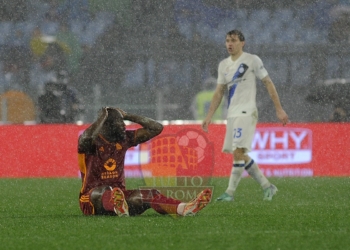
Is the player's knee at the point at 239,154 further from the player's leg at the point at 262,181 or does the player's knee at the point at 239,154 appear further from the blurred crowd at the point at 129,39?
the blurred crowd at the point at 129,39

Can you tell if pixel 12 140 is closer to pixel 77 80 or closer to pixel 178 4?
pixel 77 80

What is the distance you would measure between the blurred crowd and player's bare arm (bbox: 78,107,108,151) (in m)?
8.85

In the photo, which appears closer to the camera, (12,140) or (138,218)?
(138,218)

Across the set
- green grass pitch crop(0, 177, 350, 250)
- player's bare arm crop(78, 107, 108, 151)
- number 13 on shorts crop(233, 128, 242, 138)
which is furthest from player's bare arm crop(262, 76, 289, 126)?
player's bare arm crop(78, 107, 108, 151)

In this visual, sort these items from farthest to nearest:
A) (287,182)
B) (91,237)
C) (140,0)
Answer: (140,0), (287,182), (91,237)

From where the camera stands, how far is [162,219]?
7.01 metres

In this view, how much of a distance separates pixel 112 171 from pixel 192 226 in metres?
1.05

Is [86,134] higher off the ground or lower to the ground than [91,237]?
higher

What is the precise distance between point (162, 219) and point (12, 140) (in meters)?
7.56

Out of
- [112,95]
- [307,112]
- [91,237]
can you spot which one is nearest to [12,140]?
[112,95]

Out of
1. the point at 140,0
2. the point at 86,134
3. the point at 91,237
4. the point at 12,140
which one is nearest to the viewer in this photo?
the point at 91,237

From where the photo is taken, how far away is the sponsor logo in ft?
47.0

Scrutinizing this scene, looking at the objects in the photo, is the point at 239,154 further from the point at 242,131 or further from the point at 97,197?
the point at 97,197

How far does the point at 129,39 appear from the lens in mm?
17344
